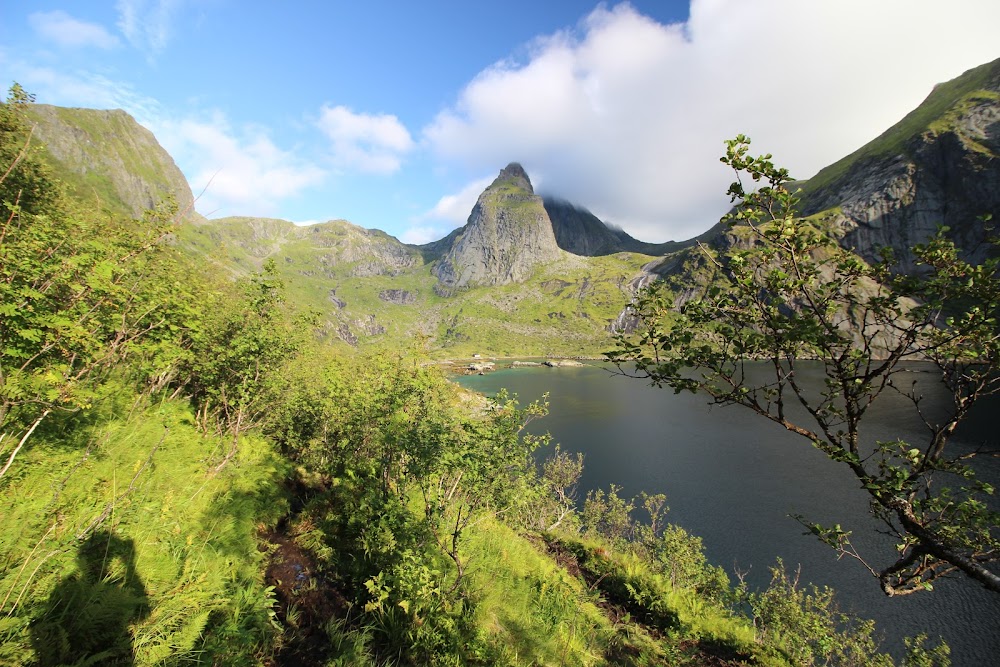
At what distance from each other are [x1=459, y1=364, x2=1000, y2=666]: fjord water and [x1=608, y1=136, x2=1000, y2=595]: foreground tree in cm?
432

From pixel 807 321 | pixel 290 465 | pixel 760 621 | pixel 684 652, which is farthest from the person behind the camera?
pixel 760 621

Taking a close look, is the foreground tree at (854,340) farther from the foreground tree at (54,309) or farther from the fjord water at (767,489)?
the foreground tree at (54,309)

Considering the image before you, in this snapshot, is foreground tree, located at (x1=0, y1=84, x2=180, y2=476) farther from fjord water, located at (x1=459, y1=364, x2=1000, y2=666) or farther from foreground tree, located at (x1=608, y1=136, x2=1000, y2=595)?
fjord water, located at (x1=459, y1=364, x2=1000, y2=666)

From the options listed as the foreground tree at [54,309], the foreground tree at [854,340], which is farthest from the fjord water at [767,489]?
the foreground tree at [54,309]

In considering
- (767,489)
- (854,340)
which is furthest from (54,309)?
(767,489)

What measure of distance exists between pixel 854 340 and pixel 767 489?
3128 inches

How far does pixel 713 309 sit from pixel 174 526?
893 cm

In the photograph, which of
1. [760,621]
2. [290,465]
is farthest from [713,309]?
[760,621]

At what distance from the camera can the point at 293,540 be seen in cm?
892

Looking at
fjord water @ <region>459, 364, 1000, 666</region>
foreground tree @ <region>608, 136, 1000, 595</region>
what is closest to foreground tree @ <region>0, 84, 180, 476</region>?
foreground tree @ <region>608, 136, 1000, 595</region>

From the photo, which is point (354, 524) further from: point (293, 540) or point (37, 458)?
point (37, 458)

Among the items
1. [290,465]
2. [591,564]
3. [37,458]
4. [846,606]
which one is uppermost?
[37,458]

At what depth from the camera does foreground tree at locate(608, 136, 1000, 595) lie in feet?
15.0

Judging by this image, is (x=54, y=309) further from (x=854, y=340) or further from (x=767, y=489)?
(x=767, y=489)
